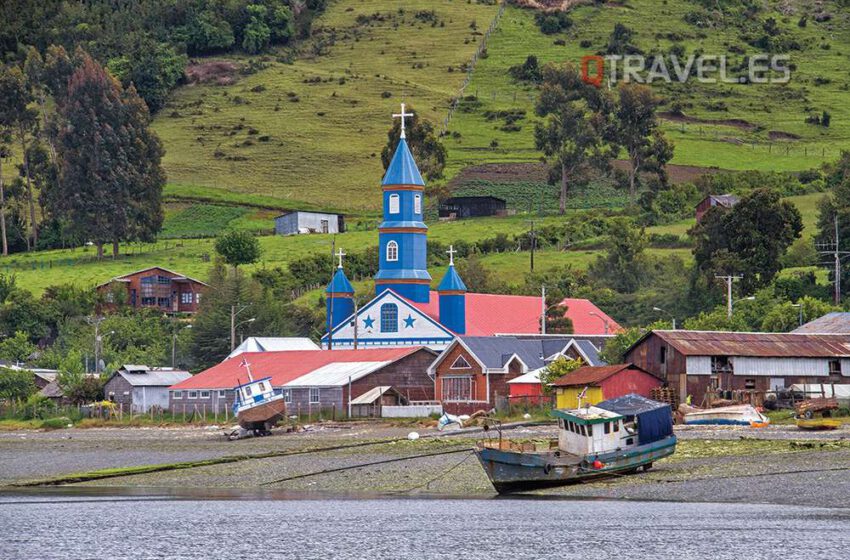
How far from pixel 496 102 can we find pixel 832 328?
115 meters

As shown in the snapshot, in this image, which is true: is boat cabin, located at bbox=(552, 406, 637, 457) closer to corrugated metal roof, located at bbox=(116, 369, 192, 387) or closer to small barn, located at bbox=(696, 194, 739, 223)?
corrugated metal roof, located at bbox=(116, 369, 192, 387)

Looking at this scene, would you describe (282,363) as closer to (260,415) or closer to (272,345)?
(272,345)

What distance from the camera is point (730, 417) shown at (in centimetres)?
6712

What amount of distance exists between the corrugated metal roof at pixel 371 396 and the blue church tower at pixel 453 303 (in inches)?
366

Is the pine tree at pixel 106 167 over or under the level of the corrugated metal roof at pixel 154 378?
over

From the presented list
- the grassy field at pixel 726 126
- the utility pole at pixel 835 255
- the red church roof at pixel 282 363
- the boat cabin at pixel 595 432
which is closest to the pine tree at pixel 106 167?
the grassy field at pixel 726 126

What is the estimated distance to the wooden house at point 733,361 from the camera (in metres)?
72.4

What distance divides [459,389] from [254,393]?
1135 cm

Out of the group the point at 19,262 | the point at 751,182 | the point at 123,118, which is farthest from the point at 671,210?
the point at 19,262

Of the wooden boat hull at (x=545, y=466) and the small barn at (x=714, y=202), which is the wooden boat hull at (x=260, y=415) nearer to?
the wooden boat hull at (x=545, y=466)

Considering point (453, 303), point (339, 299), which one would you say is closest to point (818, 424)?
point (453, 303)

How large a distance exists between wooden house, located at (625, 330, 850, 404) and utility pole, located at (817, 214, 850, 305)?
76.1 ft

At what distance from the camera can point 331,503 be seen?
53.0 metres

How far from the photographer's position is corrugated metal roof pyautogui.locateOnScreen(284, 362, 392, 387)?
83812 millimetres
